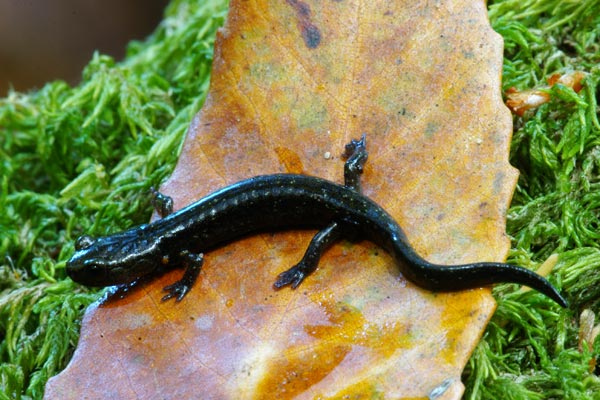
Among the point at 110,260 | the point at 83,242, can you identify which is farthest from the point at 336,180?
the point at 83,242

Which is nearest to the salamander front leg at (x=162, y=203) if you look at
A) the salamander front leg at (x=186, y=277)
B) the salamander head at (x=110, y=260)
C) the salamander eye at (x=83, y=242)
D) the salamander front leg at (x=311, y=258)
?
the salamander head at (x=110, y=260)

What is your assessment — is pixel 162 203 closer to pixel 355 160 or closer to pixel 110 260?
pixel 110 260

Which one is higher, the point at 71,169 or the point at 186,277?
the point at 71,169

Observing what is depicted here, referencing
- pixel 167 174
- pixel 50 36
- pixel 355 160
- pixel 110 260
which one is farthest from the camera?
pixel 50 36

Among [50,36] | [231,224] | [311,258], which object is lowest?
[311,258]

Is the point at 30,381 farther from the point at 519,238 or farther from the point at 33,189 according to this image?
the point at 519,238
